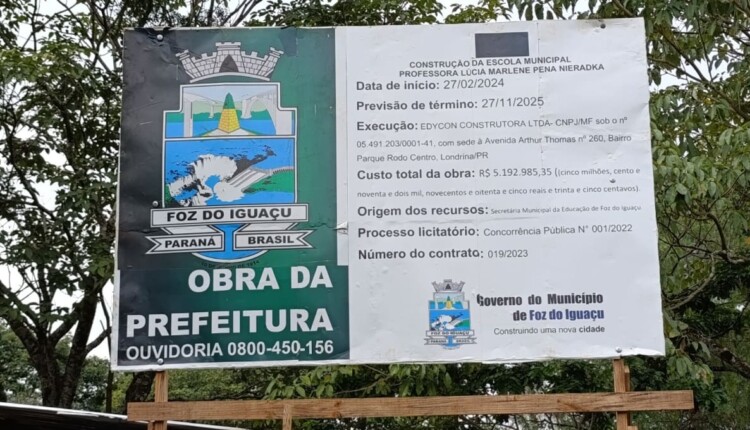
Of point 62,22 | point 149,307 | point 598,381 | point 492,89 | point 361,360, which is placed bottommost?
point 598,381

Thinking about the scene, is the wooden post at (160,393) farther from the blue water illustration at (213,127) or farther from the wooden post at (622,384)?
the wooden post at (622,384)

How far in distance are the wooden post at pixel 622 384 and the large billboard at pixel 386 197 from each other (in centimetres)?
9

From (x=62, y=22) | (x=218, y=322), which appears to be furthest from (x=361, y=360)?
(x=62, y=22)

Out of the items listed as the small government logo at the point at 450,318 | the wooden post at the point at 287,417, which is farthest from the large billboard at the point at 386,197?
the wooden post at the point at 287,417

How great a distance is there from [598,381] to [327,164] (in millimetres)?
4606

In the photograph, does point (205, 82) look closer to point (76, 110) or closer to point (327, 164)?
point (327, 164)

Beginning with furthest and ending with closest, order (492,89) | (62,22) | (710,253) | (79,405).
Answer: (79,405)
(62,22)
(710,253)
(492,89)

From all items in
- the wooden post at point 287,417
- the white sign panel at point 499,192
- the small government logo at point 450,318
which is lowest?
the wooden post at point 287,417

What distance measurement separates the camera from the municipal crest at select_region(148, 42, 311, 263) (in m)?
3.62

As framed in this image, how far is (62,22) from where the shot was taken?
9.04m

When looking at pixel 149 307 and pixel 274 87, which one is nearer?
pixel 149 307

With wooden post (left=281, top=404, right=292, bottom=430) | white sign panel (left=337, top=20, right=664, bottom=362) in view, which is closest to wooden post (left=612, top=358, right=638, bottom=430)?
white sign panel (left=337, top=20, right=664, bottom=362)

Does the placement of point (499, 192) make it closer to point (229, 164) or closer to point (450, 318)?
point (450, 318)

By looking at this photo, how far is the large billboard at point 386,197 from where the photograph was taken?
139 inches
